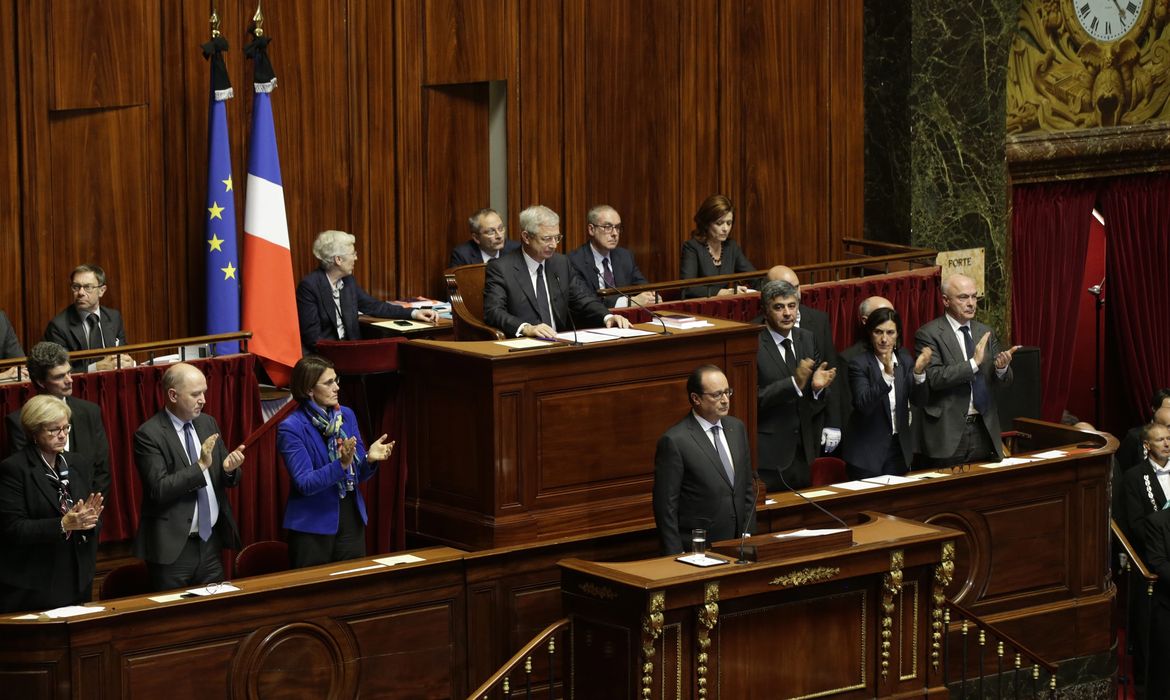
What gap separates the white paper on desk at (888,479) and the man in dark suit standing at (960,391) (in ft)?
0.96

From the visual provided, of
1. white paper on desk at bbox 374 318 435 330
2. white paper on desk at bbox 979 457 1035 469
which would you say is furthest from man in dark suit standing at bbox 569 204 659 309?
white paper on desk at bbox 979 457 1035 469

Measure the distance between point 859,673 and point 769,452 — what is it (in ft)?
5.05

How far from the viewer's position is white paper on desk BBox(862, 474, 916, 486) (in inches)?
365

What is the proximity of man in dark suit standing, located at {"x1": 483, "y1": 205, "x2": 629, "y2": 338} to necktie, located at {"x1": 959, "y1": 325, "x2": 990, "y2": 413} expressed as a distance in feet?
6.60

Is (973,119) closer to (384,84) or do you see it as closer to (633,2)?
(633,2)

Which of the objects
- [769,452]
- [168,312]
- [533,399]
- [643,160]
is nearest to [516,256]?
[533,399]

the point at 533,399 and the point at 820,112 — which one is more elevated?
→ the point at 820,112

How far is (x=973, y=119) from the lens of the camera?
12.7 meters

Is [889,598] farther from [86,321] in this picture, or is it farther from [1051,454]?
[86,321]

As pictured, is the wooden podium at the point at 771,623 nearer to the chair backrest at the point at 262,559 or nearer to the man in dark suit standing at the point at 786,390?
the man in dark suit standing at the point at 786,390

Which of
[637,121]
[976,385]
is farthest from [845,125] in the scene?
[976,385]

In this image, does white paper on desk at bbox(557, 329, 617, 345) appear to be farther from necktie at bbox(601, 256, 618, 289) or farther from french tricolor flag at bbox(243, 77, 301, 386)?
necktie at bbox(601, 256, 618, 289)

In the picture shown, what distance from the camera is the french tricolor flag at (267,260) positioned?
948 centimetres

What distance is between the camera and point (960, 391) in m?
9.62
